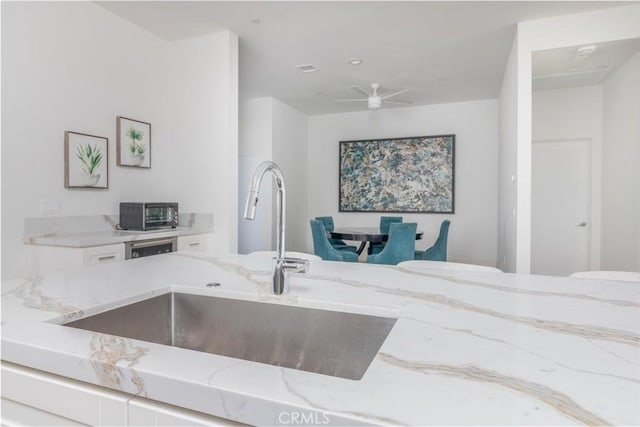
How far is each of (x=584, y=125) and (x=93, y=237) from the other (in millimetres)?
6082

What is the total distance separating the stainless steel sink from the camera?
3.14 ft

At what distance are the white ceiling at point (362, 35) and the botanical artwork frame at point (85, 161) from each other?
1.22 m

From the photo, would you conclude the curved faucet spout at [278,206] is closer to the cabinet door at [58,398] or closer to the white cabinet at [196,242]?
the cabinet door at [58,398]

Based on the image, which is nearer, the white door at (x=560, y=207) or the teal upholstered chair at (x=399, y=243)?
the teal upholstered chair at (x=399, y=243)

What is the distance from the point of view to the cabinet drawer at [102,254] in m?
2.70

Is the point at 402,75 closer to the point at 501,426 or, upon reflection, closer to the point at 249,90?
the point at 249,90

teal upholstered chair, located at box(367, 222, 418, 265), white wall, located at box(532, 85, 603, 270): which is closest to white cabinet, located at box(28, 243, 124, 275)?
teal upholstered chair, located at box(367, 222, 418, 265)

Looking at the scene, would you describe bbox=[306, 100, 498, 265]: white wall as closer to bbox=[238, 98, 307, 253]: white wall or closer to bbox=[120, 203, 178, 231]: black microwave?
bbox=[238, 98, 307, 253]: white wall

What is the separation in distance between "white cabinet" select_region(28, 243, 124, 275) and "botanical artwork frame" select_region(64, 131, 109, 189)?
60cm

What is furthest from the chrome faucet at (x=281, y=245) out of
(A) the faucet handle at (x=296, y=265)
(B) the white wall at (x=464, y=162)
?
(B) the white wall at (x=464, y=162)

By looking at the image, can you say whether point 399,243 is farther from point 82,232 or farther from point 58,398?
point 58,398

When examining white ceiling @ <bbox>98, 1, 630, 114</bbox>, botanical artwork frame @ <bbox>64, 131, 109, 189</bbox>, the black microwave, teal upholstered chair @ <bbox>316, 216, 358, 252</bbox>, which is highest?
white ceiling @ <bbox>98, 1, 630, 114</bbox>

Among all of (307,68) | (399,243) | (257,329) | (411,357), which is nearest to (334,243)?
(399,243)

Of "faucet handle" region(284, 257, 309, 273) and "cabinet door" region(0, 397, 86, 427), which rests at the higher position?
"faucet handle" region(284, 257, 309, 273)
